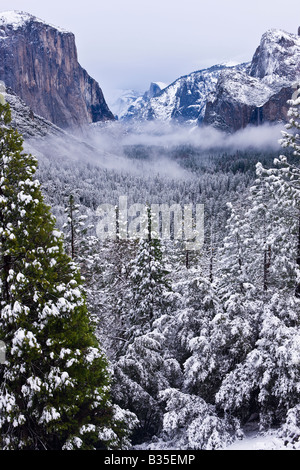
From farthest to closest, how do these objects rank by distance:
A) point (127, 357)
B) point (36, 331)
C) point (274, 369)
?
point (127, 357), point (274, 369), point (36, 331)

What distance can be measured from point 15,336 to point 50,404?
1.85m

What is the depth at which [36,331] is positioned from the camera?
8.11 meters

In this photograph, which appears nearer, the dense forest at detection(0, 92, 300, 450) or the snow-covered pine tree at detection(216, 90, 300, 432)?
the dense forest at detection(0, 92, 300, 450)

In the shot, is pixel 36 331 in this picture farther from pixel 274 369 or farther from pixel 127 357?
pixel 274 369

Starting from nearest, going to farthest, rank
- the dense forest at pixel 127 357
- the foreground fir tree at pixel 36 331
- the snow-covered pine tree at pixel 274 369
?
the foreground fir tree at pixel 36 331 → the dense forest at pixel 127 357 → the snow-covered pine tree at pixel 274 369

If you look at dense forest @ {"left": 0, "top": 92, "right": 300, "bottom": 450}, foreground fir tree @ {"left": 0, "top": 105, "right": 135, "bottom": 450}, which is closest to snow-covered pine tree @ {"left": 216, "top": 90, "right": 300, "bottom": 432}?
dense forest @ {"left": 0, "top": 92, "right": 300, "bottom": 450}

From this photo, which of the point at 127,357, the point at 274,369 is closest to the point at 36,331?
the point at 127,357

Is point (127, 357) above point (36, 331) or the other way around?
the other way around

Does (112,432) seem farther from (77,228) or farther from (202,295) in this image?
(77,228)

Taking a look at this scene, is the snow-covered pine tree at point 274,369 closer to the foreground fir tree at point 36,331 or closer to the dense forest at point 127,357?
the dense forest at point 127,357

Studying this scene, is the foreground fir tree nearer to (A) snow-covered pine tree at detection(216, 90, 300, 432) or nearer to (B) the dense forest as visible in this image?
(B) the dense forest

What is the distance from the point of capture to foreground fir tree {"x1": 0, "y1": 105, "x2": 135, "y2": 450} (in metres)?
7.72

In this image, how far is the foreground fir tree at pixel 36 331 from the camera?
7719 millimetres

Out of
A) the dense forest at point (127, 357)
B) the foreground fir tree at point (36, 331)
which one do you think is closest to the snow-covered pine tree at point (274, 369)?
the dense forest at point (127, 357)
